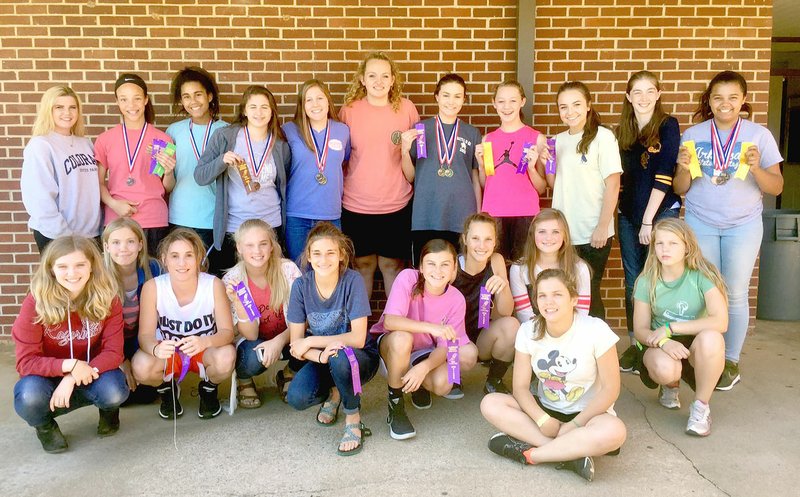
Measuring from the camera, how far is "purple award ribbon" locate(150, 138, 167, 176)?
161 inches

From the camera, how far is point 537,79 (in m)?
5.05

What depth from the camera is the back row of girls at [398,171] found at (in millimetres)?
4059

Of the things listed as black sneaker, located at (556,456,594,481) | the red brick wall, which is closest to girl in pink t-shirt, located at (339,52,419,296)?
the red brick wall

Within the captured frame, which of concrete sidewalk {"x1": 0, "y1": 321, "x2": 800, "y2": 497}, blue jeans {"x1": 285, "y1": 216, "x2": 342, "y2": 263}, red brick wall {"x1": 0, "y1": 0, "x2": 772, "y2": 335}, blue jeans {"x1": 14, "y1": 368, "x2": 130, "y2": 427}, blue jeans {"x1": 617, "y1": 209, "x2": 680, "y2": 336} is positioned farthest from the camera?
red brick wall {"x1": 0, "y1": 0, "x2": 772, "y2": 335}

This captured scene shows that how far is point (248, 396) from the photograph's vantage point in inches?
150

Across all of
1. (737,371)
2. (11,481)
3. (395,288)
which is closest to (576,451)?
(395,288)

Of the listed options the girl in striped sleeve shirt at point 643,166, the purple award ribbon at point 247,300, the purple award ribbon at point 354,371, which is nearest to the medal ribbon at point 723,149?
the girl in striped sleeve shirt at point 643,166

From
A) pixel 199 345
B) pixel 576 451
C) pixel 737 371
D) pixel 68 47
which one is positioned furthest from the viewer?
pixel 68 47

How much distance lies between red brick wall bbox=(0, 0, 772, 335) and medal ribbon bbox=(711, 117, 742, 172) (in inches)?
43.2

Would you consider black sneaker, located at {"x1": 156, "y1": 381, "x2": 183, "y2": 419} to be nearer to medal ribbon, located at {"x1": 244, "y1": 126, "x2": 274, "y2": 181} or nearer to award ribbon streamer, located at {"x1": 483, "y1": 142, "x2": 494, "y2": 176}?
medal ribbon, located at {"x1": 244, "y1": 126, "x2": 274, "y2": 181}

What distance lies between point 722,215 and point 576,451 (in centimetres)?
206

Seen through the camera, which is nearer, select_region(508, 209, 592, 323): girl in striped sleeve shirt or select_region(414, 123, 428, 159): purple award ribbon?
select_region(508, 209, 592, 323): girl in striped sleeve shirt

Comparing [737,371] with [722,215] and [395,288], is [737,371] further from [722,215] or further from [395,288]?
[395,288]

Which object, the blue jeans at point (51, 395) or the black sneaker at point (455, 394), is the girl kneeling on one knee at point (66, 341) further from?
the black sneaker at point (455, 394)
